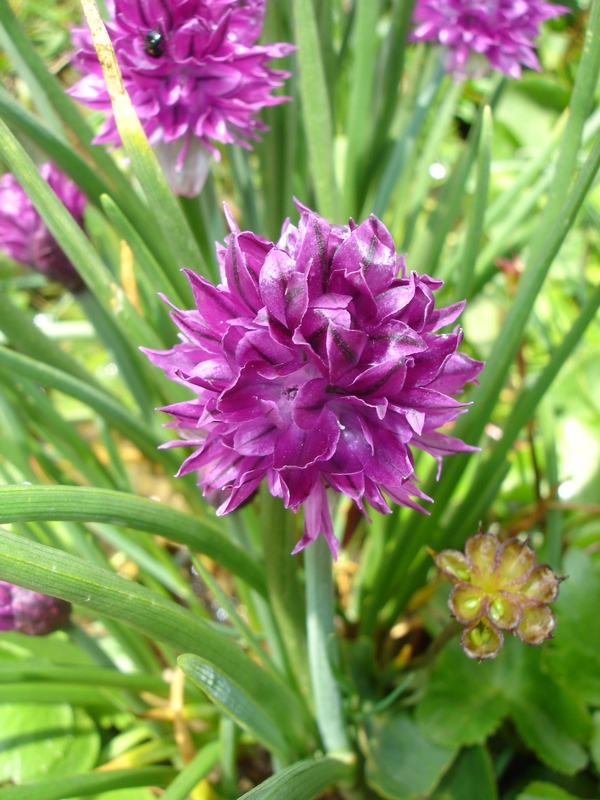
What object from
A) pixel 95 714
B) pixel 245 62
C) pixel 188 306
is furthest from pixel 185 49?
pixel 95 714

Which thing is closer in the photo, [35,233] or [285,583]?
[285,583]

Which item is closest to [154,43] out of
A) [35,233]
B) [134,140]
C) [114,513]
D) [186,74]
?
[186,74]

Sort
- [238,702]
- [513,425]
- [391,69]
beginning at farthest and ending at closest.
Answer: [391,69] < [513,425] < [238,702]

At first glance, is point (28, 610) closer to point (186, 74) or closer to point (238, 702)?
point (238, 702)

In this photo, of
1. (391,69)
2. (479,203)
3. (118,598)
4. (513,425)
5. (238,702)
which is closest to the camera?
(118,598)

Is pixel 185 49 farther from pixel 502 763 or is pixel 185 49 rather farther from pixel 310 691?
pixel 502 763

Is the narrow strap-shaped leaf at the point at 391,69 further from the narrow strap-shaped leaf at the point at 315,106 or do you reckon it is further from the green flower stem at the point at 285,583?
the green flower stem at the point at 285,583

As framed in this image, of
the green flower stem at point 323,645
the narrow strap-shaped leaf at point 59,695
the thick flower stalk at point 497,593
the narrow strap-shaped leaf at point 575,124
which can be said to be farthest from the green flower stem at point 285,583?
the narrow strap-shaped leaf at point 575,124
